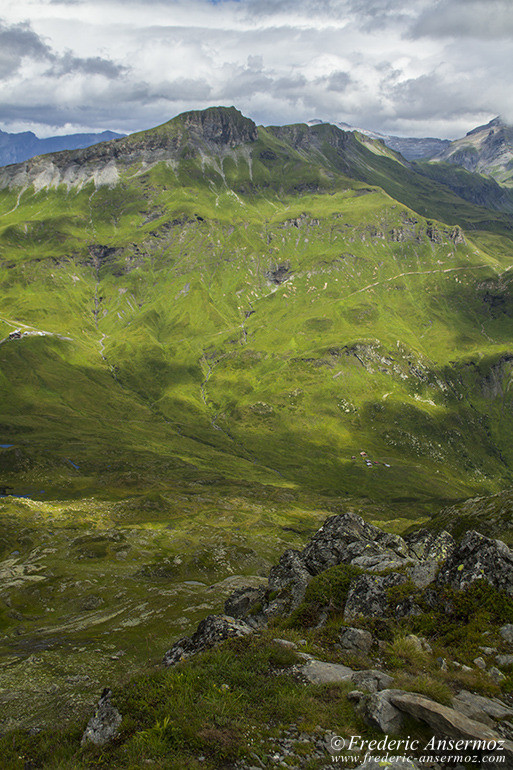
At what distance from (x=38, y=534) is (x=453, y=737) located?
449 feet

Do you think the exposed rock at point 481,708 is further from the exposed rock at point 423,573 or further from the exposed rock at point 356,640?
the exposed rock at point 423,573

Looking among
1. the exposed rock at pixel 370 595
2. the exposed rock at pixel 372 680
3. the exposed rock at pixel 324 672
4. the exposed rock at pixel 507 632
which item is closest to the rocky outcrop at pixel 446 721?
the exposed rock at pixel 372 680

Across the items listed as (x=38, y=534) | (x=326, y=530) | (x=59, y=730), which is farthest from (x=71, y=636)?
(x=38, y=534)

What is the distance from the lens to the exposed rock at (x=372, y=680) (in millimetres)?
16438

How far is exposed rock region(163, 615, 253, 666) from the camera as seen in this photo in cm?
2394

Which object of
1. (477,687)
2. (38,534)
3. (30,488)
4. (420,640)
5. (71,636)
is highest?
(477,687)

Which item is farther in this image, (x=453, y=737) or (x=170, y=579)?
(x=170, y=579)

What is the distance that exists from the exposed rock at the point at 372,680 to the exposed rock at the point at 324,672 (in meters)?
0.43

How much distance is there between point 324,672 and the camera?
1834 centimetres

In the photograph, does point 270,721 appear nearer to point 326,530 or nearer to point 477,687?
point 477,687

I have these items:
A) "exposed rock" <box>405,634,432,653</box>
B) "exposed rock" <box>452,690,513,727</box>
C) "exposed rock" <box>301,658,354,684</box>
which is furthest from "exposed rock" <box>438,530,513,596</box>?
"exposed rock" <box>301,658,354,684</box>

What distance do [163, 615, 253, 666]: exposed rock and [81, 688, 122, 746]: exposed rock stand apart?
7895 mm

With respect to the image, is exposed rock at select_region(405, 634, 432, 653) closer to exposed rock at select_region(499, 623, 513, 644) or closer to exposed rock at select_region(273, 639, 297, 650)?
exposed rock at select_region(499, 623, 513, 644)

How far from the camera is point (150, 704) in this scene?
52.9ft
